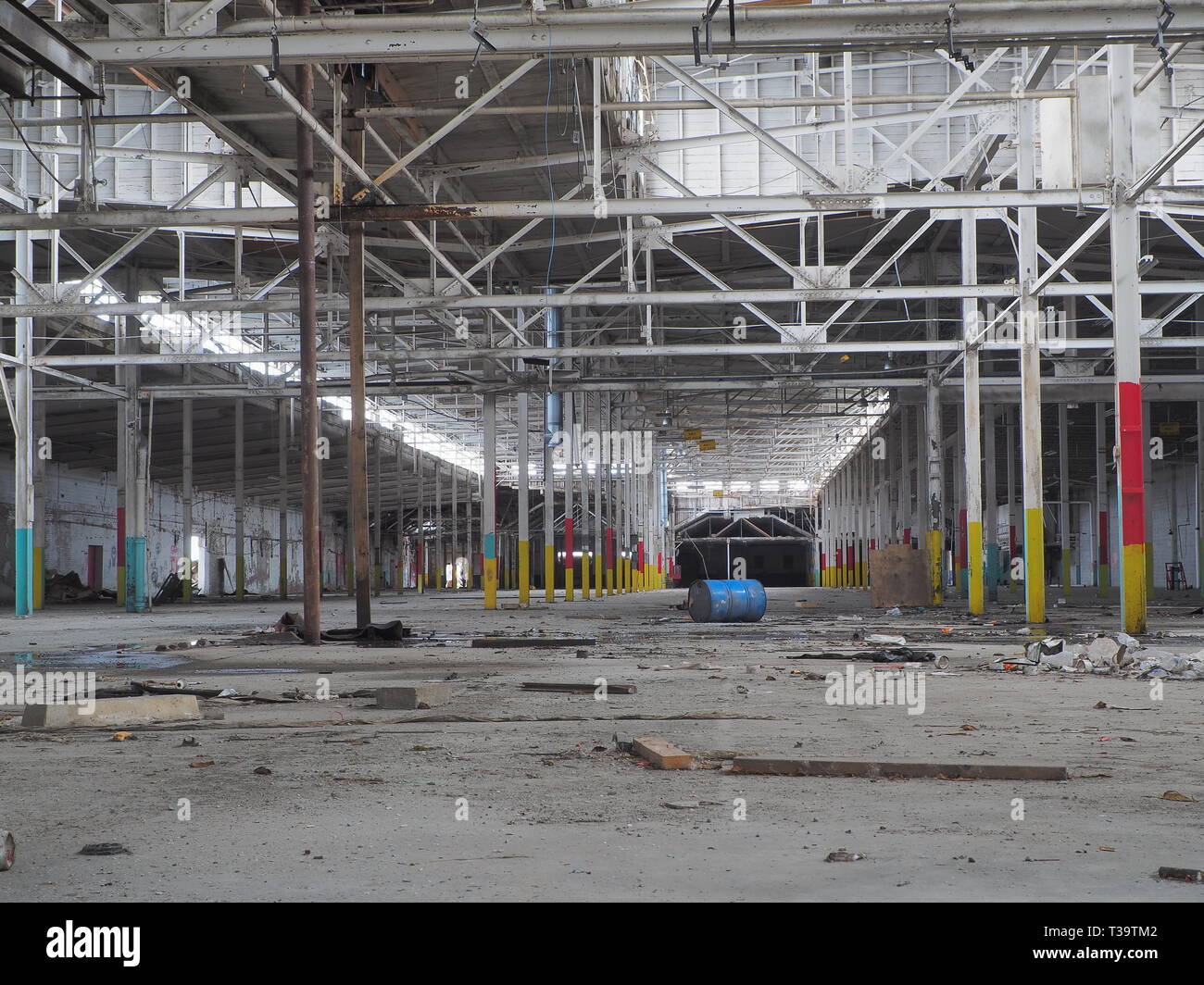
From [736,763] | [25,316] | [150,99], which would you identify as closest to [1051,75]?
[150,99]

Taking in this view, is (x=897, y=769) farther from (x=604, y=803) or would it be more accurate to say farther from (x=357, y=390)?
(x=357, y=390)

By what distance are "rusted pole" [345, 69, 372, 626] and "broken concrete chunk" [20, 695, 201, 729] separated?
7867 millimetres

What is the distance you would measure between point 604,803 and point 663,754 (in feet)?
2.79

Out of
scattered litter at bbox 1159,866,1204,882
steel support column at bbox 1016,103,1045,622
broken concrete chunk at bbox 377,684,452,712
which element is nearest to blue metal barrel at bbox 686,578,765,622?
steel support column at bbox 1016,103,1045,622

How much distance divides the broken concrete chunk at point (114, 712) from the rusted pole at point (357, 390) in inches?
310

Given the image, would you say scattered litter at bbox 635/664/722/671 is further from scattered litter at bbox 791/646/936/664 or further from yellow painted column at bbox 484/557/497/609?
yellow painted column at bbox 484/557/497/609

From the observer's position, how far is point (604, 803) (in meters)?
4.47

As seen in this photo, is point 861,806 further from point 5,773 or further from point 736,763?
point 5,773

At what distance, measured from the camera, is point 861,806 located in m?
4.36

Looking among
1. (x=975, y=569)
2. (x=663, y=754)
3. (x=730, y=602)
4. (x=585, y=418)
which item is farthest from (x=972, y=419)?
(x=585, y=418)

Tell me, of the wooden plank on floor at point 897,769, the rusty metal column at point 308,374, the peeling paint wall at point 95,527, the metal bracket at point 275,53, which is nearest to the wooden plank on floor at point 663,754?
the wooden plank on floor at point 897,769

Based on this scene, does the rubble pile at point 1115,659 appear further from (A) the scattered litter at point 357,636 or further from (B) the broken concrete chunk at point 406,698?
(A) the scattered litter at point 357,636

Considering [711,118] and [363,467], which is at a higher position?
[711,118]

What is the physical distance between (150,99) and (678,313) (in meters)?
14.8
